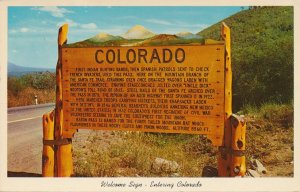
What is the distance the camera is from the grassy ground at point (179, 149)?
198 inches

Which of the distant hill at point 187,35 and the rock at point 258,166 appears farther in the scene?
the rock at point 258,166

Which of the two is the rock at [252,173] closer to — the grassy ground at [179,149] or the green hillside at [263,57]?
the grassy ground at [179,149]

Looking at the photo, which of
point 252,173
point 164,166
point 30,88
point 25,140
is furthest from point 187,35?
point 25,140

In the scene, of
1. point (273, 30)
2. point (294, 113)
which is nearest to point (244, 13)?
point (273, 30)

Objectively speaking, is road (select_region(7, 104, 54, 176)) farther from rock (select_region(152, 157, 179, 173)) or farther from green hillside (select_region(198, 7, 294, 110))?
green hillside (select_region(198, 7, 294, 110))

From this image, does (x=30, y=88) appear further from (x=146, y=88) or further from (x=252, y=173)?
(x=252, y=173)

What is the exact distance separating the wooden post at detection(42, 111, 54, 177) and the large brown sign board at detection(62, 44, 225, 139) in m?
0.19

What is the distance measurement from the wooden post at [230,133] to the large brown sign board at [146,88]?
7 cm

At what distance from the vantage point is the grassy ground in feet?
16.5

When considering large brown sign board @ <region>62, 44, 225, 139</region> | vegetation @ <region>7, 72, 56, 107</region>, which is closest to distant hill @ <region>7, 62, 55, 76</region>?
vegetation @ <region>7, 72, 56, 107</region>

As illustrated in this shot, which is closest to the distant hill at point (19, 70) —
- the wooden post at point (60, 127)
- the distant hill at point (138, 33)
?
the wooden post at point (60, 127)

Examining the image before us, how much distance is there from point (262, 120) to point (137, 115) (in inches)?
88.7

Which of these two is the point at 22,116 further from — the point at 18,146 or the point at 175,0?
the point at 175,0

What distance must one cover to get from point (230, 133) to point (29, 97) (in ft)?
11.2
